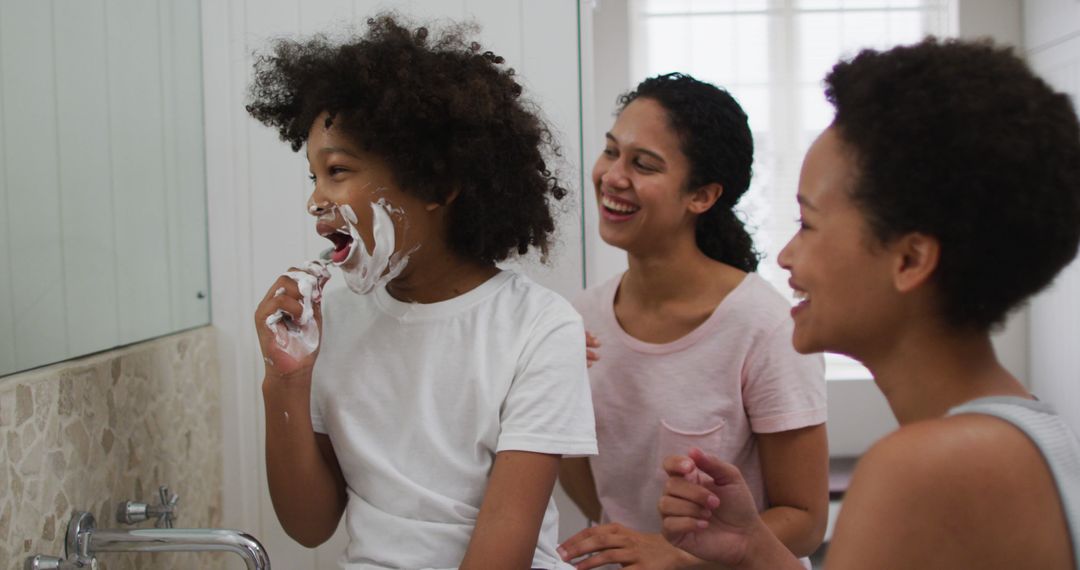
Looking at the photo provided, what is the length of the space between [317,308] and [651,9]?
2.27m

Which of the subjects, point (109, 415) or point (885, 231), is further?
point (109, 415)

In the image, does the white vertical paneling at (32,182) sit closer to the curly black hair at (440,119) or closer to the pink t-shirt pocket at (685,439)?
the curly black hair at (440,119)

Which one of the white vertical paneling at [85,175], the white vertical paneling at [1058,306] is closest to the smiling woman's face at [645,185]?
the white vertical paneling at [85,175]

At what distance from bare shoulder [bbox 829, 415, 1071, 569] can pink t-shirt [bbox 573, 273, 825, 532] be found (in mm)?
551

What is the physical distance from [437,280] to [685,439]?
1.30 feet

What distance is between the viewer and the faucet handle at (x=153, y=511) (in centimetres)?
105

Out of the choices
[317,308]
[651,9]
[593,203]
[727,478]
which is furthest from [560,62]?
[651,9]

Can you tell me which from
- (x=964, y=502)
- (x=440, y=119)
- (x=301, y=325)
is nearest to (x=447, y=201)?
(x=440, y=119)

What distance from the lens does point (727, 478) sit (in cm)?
87

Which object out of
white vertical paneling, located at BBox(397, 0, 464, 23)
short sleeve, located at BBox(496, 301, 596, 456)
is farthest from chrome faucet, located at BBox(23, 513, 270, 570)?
white vertical paneling, located at BBox(397, 0, 464, 23)

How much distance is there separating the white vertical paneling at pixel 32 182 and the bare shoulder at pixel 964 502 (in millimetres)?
758

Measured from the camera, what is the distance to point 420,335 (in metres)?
1.05

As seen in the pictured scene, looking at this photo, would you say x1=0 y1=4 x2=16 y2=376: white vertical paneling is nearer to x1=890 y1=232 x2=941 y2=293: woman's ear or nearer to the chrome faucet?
the chrome faucet

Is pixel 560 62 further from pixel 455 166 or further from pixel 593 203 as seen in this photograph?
pixel 455 166
